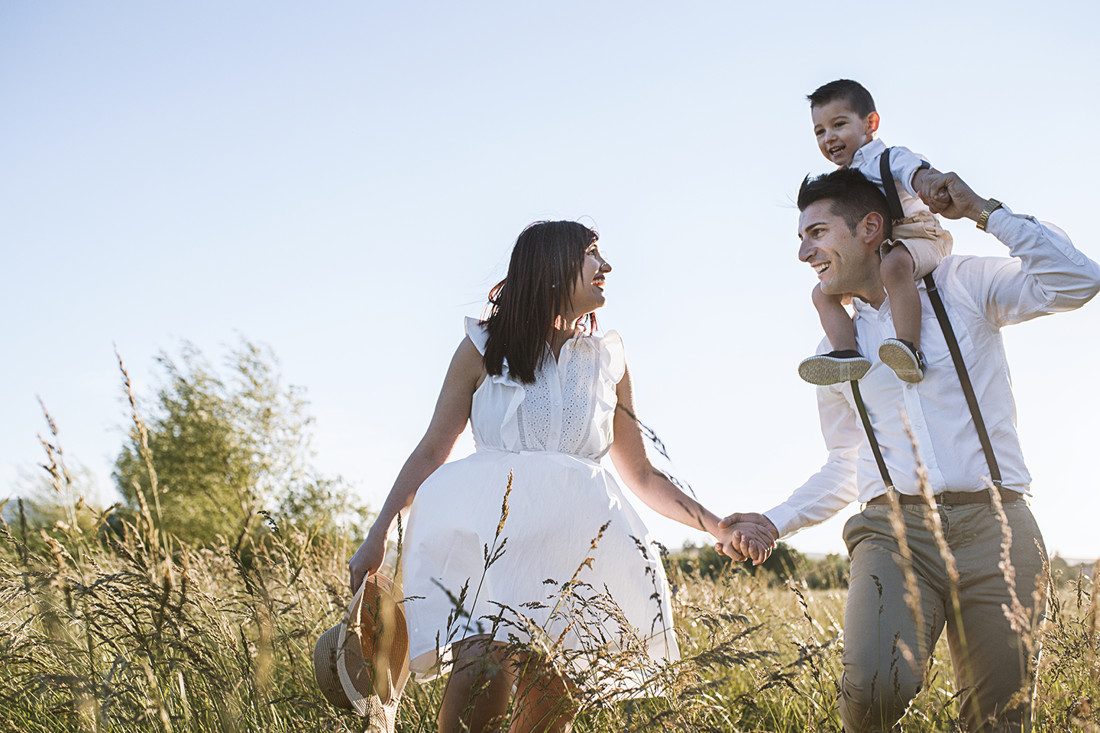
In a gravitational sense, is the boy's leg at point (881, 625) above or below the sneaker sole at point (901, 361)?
below

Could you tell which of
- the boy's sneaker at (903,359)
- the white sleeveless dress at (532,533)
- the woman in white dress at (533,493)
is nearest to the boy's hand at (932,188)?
the boy's sneaker at (903,359)

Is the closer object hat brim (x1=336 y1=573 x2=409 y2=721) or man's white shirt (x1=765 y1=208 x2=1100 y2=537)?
hat brim (x1=336 y1=573 x2=409 y2=721)

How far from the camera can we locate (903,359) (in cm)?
287

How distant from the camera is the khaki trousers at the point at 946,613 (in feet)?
8.20

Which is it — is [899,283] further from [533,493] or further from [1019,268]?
[533,493]

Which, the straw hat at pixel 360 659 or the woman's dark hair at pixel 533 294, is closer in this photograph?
the straw hat at pixel 360 659

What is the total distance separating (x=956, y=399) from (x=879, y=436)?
11.1 inches

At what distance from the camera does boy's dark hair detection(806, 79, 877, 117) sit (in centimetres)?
429

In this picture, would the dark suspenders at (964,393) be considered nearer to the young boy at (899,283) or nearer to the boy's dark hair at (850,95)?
the young boy at (899,283)

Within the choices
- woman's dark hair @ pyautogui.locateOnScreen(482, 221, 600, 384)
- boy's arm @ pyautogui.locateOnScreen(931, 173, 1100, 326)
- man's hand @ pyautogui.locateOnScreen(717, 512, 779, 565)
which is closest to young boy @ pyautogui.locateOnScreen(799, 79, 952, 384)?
boy's arm @ pyautogui.locateOnScreen(931, 173, 1100, 326)

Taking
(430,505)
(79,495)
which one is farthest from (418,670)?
(79,495)

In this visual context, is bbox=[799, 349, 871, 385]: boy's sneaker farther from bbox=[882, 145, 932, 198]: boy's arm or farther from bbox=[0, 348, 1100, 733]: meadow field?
bbox=[0, 348, 1100, 733]: meadow field

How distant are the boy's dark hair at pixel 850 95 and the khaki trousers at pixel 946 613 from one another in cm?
231

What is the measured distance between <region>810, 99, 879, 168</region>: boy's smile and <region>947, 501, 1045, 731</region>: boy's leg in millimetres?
2144
